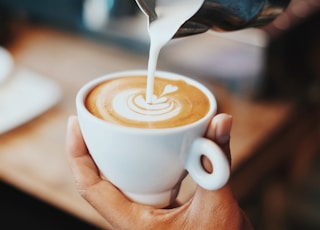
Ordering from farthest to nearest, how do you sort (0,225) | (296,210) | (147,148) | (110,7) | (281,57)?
(296,210) < (110,7) < (281,57) < (0,225) < (147,148)

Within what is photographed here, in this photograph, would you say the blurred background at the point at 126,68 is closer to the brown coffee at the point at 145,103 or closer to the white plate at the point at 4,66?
the white plate at the point at 4,66

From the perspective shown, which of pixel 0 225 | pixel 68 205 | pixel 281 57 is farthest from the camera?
pixel 281 57

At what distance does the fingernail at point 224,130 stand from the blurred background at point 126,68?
45 cm

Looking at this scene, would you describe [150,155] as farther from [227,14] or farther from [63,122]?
[63,122]

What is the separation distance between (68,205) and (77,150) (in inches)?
16.4

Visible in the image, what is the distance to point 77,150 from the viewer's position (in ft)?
1.83

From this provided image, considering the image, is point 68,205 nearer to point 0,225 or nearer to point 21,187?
point 21,187

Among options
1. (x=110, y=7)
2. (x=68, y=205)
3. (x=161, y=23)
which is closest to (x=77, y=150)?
(x=161, y=23)

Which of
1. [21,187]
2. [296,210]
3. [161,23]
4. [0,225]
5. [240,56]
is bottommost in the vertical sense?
[296,210]

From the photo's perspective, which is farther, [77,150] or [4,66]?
[4,66]

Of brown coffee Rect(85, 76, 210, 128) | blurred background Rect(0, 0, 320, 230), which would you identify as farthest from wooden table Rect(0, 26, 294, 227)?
brown coffee Rect(85, 76, 210, 128)

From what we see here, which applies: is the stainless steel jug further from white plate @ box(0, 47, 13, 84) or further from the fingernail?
white plate @ box(0, 47, 13, 84)

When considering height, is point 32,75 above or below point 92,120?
below

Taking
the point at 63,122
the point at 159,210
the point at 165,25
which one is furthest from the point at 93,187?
the point at 63,122
